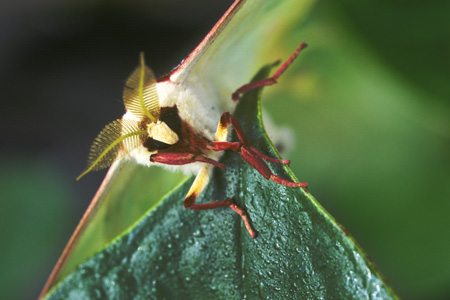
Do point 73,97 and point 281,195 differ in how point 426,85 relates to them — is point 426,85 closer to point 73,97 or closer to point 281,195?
point 281,195

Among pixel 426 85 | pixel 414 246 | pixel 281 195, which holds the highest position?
pixel 426 85

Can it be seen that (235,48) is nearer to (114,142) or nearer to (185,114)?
(185,114)

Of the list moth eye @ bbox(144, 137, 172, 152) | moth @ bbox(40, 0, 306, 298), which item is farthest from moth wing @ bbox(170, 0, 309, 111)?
moth eye @ bbox(144, 137, 172, 152)

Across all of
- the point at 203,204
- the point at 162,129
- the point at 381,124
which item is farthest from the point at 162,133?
the point at 381,124

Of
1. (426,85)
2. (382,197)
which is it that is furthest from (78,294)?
(426,85)

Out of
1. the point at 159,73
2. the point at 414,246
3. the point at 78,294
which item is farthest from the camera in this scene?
the point at 159,73

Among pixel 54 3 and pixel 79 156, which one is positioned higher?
pixel 54 3

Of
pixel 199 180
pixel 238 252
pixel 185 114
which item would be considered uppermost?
pixel 185 114
